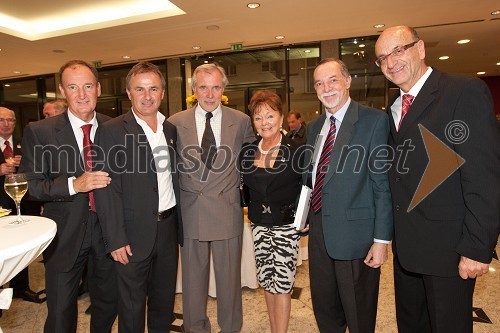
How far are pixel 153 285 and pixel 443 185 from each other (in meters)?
1.75

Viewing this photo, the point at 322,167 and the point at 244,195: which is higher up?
the point at 322,167

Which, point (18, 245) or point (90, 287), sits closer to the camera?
point (18, 245)

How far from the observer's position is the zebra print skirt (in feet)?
7.15

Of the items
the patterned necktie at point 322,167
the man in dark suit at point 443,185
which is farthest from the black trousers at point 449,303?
the patterned necktie at point 322,167

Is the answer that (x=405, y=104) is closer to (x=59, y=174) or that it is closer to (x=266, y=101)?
(x=266, y=101)

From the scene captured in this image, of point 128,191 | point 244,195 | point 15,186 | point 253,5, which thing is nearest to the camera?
point 15,186

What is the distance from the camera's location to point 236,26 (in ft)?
20.4

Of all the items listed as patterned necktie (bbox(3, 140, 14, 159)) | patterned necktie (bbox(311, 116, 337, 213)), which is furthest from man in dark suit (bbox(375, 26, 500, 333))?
patterned necktie (bbox(3, 140, 14, 159))

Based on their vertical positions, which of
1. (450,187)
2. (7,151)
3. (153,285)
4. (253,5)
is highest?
(253,5)

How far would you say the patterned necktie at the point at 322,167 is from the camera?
1.91 metres

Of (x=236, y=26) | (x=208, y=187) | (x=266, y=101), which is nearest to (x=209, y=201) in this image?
(x=208, y=187)

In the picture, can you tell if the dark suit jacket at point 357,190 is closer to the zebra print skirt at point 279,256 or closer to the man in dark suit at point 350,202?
the man in dark suit at point 350,202

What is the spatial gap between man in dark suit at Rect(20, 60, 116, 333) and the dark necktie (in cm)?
65

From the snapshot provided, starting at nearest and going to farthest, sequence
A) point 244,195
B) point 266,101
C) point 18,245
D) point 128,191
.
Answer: point 18,245
point 128,191
point 266,101
point 244,195
